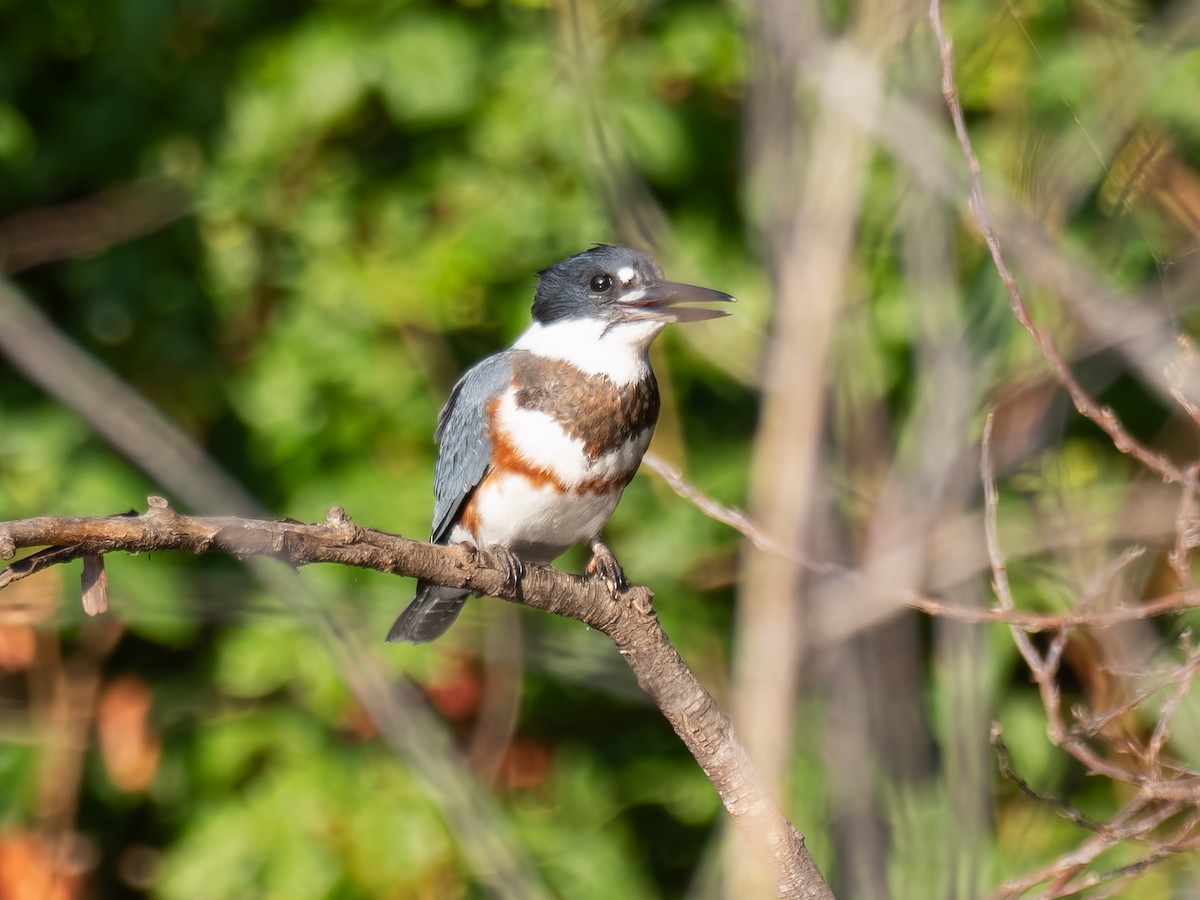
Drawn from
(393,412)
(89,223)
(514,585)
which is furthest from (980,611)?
(89,223)

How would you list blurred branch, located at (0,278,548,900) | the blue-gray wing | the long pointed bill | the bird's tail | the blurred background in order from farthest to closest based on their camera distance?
the blurred background, the bird's tail, the blue-gray wing, the long pointed bill, blurred branch, located at (0,278,548,900)

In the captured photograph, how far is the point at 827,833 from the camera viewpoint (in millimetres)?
2898

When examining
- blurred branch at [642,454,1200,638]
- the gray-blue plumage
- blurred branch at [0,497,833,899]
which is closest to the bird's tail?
the gray-blue plumage

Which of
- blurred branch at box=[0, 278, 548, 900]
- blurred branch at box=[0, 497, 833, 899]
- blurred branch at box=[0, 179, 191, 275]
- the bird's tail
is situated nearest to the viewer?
blurred branch at box=[0, 497, 833, 899]

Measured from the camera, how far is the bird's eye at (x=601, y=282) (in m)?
2.78

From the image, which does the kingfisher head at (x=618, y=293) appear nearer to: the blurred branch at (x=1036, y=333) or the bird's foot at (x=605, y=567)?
the bird's foot at (x=605, y=567)

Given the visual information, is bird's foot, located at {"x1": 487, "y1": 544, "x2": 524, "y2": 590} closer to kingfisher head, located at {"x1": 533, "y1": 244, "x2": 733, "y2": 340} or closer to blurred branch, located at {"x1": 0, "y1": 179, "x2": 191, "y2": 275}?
kingfisher head, located at {"x1": 533, "y1": 244, "x2": 733, "y2": 340}

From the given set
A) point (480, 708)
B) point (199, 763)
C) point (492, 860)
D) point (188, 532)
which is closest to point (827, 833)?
point (480, 708)

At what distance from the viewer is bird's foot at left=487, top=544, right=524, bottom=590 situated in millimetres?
2088

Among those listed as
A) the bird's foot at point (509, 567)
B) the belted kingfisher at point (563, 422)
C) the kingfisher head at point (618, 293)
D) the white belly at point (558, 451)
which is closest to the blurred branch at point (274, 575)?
the bird's foot at point (509, 567)

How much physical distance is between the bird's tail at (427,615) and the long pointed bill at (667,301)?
65cm

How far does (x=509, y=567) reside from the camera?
213 cm

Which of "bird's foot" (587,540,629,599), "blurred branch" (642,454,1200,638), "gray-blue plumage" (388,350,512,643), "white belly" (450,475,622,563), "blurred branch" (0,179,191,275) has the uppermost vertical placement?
"blurred branch" (0,179,191,275)

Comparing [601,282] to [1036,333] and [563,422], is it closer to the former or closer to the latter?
[563,422]
